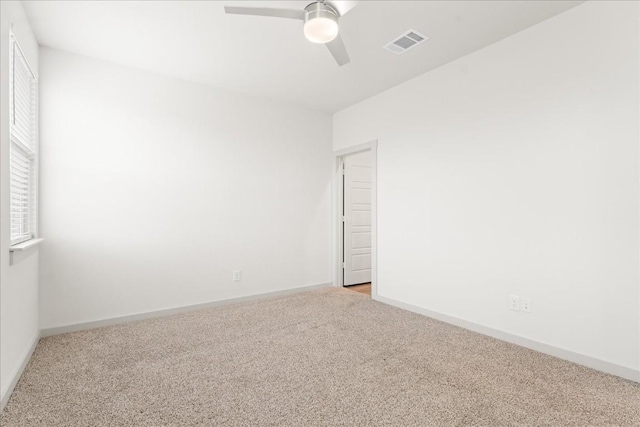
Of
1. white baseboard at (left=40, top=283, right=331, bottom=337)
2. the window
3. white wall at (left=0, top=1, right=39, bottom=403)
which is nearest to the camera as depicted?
white wall at (left=0, top=1, right=39, bottom=403)

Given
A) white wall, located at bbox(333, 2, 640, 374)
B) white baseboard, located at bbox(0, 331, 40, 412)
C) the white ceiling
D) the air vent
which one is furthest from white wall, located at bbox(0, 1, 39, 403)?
white wall, located at bbox(333, 2, 640, 374)

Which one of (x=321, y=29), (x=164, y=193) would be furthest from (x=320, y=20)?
(x=164, y=193)

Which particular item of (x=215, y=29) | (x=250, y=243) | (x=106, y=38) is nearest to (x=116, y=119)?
(x=106, y=38)

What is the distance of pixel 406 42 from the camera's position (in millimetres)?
2879

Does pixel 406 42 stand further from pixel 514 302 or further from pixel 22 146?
pixel 22 146

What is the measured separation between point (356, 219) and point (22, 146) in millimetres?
3971

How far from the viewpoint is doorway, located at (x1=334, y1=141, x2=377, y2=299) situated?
193 inches

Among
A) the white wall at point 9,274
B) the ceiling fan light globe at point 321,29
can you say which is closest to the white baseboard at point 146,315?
the white wall at point 9,274

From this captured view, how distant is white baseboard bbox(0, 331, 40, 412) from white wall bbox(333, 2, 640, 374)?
346 centimetres

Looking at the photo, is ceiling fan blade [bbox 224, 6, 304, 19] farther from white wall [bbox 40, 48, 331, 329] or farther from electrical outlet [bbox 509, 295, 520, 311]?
electrical outlet [bbox 509, 295, 520, 311]

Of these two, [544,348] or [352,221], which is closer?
[544,348]

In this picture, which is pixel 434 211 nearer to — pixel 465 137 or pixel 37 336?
pixel 465 137

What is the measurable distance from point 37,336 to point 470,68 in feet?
15.4

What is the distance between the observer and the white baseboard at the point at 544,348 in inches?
86.2
